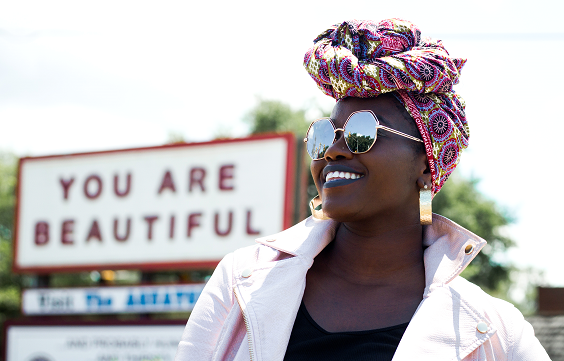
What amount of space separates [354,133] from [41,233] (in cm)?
959

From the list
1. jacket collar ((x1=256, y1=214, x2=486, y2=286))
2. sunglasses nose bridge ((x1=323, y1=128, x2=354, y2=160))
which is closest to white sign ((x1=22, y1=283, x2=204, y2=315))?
jacket collar ((x1=256, y1=214, x2=486, y2=286))

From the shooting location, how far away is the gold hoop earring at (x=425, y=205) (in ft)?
6.38

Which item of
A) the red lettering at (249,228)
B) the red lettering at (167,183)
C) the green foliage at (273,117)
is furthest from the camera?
the green foliage at (273,117)

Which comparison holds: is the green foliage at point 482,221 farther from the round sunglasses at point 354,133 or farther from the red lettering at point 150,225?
the round sunglasses at point 354,133

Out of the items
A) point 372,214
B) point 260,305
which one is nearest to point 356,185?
point 372,214

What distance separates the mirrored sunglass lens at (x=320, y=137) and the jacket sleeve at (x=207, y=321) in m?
0.45

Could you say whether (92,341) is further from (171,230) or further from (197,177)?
(197,177)

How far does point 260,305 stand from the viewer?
1.81m

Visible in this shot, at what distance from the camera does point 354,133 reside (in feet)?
6.15

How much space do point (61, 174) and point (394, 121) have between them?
9.47 m

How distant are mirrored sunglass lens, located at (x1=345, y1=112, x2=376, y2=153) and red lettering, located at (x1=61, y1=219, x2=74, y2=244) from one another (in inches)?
361

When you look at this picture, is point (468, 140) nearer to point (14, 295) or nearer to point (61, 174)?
point (61, 174)

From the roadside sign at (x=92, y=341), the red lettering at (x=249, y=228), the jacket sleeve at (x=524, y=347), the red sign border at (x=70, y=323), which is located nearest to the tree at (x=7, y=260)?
the red sign border at (x=70, y=323)

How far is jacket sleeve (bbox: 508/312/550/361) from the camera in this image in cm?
175
